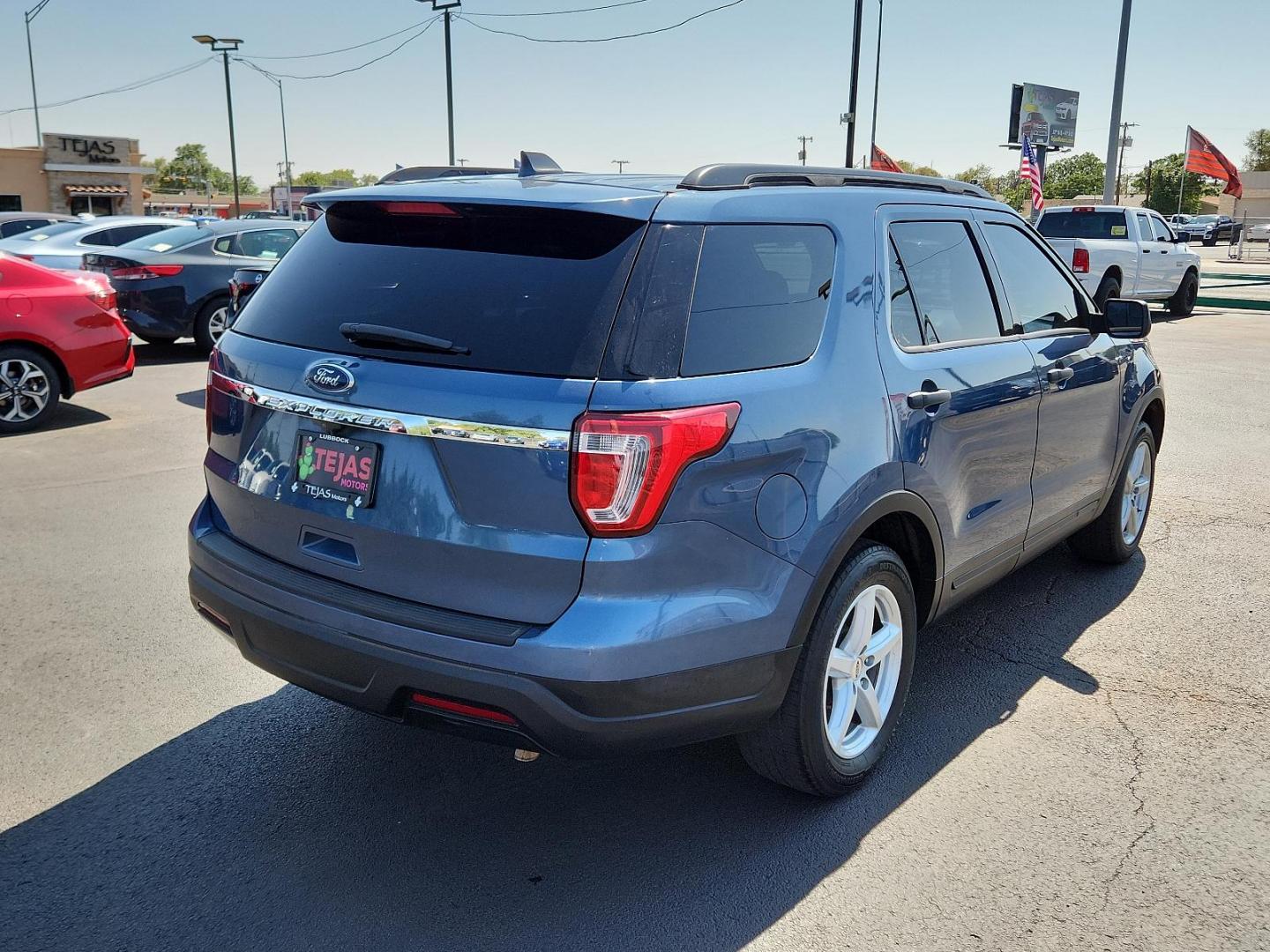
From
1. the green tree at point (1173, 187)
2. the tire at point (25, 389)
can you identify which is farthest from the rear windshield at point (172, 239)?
the green tree at point (1173, 187)

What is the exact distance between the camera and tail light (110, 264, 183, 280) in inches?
487

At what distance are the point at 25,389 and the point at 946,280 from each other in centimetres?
754

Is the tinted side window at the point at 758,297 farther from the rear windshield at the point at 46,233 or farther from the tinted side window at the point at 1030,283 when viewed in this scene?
the rear windshield at the point at 46,233

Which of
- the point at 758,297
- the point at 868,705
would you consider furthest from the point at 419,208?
the point at 868,705

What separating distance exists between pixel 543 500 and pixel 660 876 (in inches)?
44.4

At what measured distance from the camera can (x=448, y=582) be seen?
106 inches

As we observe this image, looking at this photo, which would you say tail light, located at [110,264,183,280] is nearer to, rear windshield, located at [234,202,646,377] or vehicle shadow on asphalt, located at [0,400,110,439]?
vehicle shadow on asphalt, located at [0,400,110,439]

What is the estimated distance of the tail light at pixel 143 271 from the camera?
12.4 meters

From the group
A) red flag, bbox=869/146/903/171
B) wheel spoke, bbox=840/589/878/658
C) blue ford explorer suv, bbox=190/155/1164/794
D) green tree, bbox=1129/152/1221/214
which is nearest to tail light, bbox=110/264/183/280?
blue ford explorer suv, bbox=190/155/1164/794

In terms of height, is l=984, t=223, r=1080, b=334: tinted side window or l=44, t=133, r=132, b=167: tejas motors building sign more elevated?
l=44, t=133, r=132, b=167: tejas motors building sign

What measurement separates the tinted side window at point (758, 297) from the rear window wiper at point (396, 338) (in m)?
0.59

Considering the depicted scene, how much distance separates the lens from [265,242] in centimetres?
1362

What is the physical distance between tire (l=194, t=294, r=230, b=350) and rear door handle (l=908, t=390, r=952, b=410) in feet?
35.9

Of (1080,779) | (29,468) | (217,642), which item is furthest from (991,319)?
(29,468)
